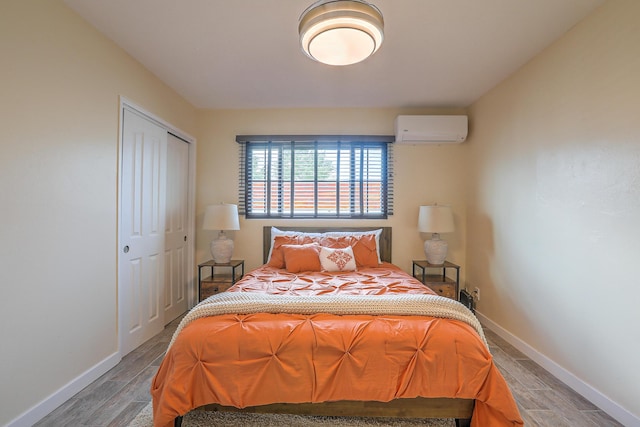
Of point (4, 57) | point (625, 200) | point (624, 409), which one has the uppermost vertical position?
point (4, 57)

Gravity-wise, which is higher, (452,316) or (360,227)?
(360,227)

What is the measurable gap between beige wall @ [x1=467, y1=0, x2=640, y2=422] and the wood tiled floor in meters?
0.17

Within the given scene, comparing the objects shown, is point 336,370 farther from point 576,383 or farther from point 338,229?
point 338,229

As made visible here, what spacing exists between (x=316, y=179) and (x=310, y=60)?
1472 mm

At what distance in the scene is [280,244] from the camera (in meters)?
3.10

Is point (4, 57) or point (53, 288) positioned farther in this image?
point (53, 288)

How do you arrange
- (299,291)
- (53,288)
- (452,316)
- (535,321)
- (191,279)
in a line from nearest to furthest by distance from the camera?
(452,316) < (53,288) < (299,291) < (535,321) < (191,279)

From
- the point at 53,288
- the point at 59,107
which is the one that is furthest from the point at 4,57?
the point at 53,288

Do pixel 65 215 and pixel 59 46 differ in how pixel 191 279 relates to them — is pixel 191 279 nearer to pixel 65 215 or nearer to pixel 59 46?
pixel 65 215

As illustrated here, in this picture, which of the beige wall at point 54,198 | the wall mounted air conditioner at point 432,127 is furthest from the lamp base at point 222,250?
the wall mounted air conditioner at point 432,127

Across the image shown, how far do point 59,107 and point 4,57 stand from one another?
1.11 ft

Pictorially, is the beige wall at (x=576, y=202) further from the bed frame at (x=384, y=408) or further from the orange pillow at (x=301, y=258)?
the orange pillow at (x=301, y=258)

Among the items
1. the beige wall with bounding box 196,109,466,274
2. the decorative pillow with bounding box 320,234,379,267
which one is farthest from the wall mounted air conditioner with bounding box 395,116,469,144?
the decorative pillow with bounding box 320,234,379,267

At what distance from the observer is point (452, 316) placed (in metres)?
1.60
